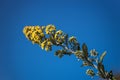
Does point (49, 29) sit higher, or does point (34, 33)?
point (49, 29)

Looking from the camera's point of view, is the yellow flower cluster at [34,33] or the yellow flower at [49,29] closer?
the yellow flower cluster at [34,33]

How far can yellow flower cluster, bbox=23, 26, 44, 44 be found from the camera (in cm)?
1369

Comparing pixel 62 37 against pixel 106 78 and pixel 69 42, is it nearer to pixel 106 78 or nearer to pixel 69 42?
pixel 69 42

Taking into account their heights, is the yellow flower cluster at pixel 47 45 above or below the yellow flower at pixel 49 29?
below

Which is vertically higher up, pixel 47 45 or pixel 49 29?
pixel 49 29

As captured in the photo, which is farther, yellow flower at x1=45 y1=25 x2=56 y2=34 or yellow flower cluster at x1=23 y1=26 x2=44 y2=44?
yellow flower at x1=45 y1=25 x2=56 y2=34

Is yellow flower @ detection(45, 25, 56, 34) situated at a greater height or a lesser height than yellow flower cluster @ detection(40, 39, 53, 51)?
greater

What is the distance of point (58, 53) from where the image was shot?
1390 centimetres

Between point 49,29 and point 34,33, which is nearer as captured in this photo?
point 34,33

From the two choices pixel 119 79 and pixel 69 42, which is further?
pixel 119 79

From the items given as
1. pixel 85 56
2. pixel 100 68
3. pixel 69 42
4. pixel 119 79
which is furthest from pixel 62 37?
pixel 119 79

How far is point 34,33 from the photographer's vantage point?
13.7 m

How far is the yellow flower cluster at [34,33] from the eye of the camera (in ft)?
44.9

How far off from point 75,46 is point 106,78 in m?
2.06
